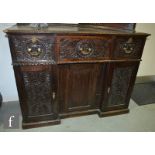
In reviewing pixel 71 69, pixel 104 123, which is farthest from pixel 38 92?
pixel 104 123

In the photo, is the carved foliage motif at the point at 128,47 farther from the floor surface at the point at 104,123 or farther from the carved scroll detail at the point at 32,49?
the floor surface at the point at 104,123

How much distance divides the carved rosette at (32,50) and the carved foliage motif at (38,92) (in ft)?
0.43

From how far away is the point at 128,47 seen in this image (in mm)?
1586

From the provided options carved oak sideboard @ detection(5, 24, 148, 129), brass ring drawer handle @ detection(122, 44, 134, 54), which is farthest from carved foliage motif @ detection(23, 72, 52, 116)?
brass ring drawer handle @ detection(122, 44, 134, 54)

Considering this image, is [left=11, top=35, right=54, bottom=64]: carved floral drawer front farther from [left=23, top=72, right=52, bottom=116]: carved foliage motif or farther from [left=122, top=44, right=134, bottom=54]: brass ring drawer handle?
[left=122, top=44, right=134, bottom=54]: brass ring drawer handle

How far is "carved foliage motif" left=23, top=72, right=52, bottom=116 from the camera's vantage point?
4.79ft

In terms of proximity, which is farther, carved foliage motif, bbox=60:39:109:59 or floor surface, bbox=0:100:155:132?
floor surface, bbox=0:100:155:132

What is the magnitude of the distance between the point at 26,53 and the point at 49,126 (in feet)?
2.71

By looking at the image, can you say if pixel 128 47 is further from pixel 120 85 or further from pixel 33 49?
pixel 33 49

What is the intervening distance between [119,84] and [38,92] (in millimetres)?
904
